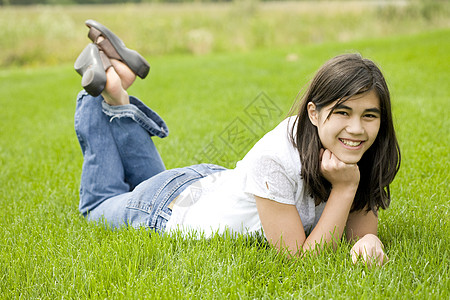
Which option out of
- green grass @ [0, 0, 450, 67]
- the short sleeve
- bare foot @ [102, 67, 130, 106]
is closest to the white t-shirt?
the short sleeve

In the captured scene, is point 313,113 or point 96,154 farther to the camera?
point 96,154

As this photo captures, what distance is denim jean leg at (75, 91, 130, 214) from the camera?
2.63m

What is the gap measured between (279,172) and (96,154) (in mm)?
1177

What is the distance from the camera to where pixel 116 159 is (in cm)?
268

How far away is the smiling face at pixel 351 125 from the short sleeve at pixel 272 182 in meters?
0.21

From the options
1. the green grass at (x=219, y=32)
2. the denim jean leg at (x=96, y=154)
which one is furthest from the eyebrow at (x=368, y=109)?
the green grass at (x=219, y=32)

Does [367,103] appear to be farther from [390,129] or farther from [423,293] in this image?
[423,293]

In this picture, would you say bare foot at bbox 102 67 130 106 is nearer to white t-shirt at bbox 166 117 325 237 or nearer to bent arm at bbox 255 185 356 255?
white t-shirt at bbox 166 117 325 237

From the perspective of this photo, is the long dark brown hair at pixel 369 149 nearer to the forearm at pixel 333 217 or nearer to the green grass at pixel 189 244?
the forearm at pixel 333 217

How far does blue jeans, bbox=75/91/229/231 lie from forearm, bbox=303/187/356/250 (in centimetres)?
72

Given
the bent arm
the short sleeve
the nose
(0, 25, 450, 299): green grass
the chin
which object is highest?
the nose

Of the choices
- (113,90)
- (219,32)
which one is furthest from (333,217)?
(219,32)

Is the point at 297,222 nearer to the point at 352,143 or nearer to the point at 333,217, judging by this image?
the point at 333,217

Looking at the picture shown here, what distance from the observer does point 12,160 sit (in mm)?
4242
